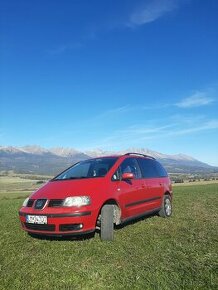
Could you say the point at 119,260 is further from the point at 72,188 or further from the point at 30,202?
the point at 30,202

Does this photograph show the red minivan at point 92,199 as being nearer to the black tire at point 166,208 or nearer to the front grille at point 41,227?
the front grille at point 41,227

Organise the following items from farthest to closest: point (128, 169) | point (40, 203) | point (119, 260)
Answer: point (128, 169), point (40, 203), point (119, 260)

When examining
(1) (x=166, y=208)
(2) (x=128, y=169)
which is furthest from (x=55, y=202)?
(1) (x=166, y=208)

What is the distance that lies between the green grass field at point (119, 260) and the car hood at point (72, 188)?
3.29 ft

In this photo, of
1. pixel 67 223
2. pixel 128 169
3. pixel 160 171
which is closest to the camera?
pixel 67 223

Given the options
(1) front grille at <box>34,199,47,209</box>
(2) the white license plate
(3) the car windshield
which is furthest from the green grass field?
(3) the car windshield

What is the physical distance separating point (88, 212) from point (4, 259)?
1.77 meters

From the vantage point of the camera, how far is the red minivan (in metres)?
7.32

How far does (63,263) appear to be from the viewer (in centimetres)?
625

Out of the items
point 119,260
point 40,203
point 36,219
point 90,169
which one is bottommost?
point 119,260

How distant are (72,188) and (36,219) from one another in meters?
0.94

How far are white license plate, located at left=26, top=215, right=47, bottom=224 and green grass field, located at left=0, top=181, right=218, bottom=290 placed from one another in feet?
1.60

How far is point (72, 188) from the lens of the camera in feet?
25.3

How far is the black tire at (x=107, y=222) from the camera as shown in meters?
7.70
